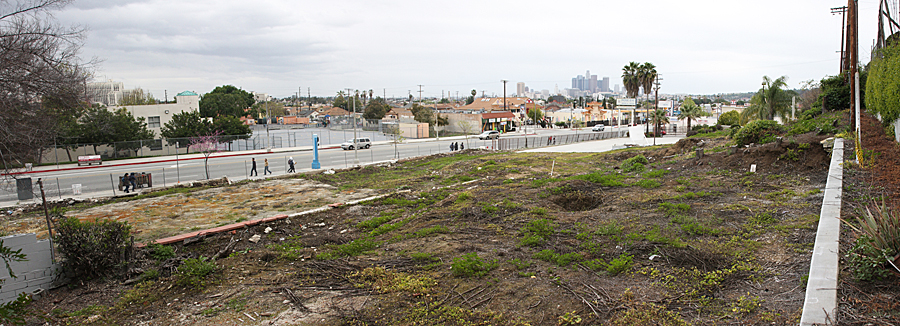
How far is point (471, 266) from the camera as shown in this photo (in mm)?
9297

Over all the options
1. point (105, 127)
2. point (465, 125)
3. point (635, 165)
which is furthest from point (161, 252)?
point (465, 125)

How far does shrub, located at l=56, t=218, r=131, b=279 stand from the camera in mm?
9844

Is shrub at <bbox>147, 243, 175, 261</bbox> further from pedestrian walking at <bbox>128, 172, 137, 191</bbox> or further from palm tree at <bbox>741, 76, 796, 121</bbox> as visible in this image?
palm tree at <bbox>741, 76, 796, 121</bbox>

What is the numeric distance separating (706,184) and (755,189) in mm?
1744

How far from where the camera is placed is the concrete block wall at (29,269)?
29.3 ft

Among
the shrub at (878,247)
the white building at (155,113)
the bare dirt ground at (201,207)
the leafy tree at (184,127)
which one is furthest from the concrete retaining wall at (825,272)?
the white building at (155,113)

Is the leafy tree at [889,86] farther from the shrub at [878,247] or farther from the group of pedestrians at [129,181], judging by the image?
the group of pedestrians at [129,181]

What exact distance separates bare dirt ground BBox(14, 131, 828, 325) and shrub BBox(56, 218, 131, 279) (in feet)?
1.06

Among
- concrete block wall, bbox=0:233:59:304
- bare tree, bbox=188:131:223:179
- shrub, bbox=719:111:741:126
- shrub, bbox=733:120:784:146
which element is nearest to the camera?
concrete block wall, bbox=0:233:59:304

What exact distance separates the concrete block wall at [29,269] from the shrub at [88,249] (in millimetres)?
299

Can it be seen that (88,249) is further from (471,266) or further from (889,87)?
(889,87)

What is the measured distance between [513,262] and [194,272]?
6.67 meters

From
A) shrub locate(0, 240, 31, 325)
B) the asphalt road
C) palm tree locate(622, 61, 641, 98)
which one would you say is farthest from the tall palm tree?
shrub locate(0, 240, 31, 325)

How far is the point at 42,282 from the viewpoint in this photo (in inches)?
→ 370
